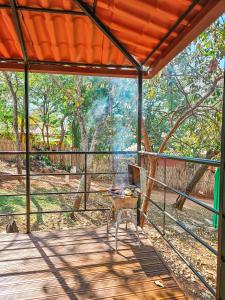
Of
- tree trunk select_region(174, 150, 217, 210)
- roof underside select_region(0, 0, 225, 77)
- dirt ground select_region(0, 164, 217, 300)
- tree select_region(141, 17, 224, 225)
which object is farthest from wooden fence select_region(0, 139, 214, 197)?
roof underside select_region(0, 0, 225, 77)

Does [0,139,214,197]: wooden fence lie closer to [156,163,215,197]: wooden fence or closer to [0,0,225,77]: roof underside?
[156,163,215,197]: wooden fence

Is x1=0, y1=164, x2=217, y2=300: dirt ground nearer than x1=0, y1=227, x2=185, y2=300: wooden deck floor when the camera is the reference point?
No

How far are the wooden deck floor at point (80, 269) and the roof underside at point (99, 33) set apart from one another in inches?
77.1

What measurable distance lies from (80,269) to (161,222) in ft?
19.7

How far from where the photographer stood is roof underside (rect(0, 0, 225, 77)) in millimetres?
2010

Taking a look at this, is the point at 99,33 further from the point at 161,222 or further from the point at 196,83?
the point at 161,222

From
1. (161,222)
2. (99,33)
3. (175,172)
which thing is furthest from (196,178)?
(99,33)

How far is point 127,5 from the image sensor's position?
6.64 ft

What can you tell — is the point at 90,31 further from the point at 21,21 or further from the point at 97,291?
the point at 97,291

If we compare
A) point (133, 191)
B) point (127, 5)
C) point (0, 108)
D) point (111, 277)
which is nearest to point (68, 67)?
point (127, 5)

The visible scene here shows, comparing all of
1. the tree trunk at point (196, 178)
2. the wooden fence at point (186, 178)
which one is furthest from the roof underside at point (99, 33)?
the wooden fence at point (186, 178)

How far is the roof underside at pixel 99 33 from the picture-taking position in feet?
6.59

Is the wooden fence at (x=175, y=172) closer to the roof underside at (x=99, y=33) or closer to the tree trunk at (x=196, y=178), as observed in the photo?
the tree trunk at (x=196, y=178)

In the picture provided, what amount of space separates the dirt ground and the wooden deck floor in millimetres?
2351
